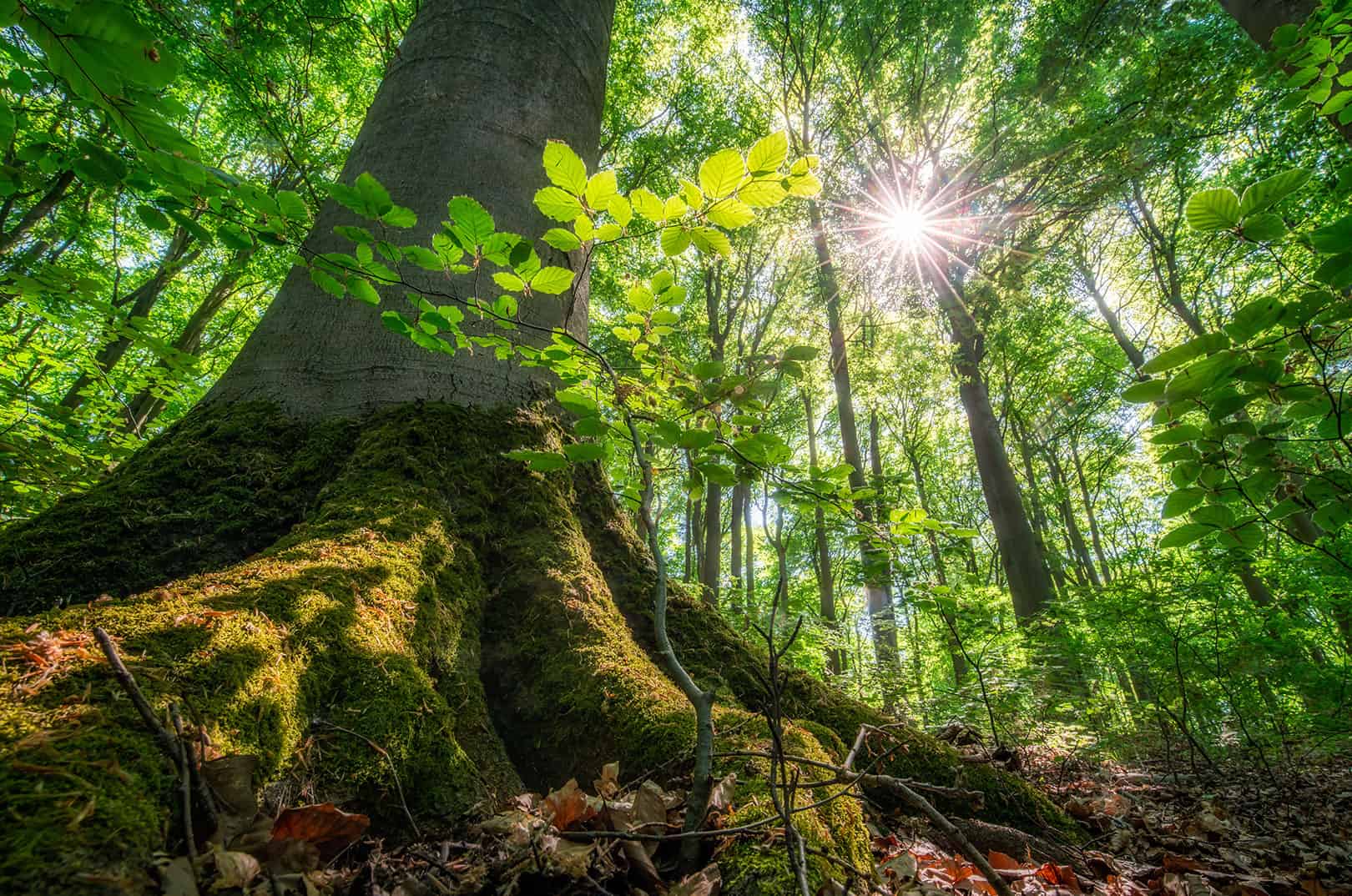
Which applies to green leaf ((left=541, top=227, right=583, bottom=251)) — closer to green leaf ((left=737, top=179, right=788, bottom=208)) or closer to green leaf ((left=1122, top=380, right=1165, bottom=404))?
green leaf ((left=737, top=179, right=788, bottom=208))

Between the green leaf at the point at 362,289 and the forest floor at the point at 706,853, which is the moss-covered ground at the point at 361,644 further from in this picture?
the green leaf at the point at 362,289

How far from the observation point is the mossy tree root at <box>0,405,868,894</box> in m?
0.73

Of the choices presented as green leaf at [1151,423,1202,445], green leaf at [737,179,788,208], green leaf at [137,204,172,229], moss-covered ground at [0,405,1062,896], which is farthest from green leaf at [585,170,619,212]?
A: green leaf at [1151,423,1202,445]

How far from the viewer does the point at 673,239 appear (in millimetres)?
1206

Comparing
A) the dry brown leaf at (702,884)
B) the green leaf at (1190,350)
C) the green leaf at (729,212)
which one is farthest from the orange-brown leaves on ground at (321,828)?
the green leaf at (1190,350)

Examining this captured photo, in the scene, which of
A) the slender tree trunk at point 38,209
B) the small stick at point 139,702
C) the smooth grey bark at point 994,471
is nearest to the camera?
the small stick at point 139,702

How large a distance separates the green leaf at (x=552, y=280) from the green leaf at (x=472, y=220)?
15 centimetres

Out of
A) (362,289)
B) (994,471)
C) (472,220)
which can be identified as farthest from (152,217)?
(994,471)

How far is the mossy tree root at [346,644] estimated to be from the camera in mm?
728

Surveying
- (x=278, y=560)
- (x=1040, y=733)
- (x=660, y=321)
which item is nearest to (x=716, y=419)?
(x=660, y=321)

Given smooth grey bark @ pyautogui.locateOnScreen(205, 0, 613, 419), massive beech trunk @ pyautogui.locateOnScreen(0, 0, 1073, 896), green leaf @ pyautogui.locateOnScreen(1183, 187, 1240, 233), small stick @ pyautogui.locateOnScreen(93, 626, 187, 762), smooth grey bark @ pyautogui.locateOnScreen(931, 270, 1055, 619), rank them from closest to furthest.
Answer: small stick @ pyautogui.locateOnScreen(93, 626, 187, 762) → massive beech trunk @ pyautogui.locateOnScreen(0, 0, 1073, 896) → green leaf @ pyautogui.locateOnScreen(1183, 187, 1240, 233) → smooth grey bark @ pyautogui.locateOnScreen(205, 0, 613, 419) → smooth grey bark @ pyautogui.locateOnScreen(931, 270, 1055, 619)

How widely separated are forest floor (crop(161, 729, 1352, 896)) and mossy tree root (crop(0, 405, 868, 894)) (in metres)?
0.09

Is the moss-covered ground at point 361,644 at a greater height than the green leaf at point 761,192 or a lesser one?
lesser

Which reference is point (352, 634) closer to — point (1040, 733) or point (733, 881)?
point (733, 881)
